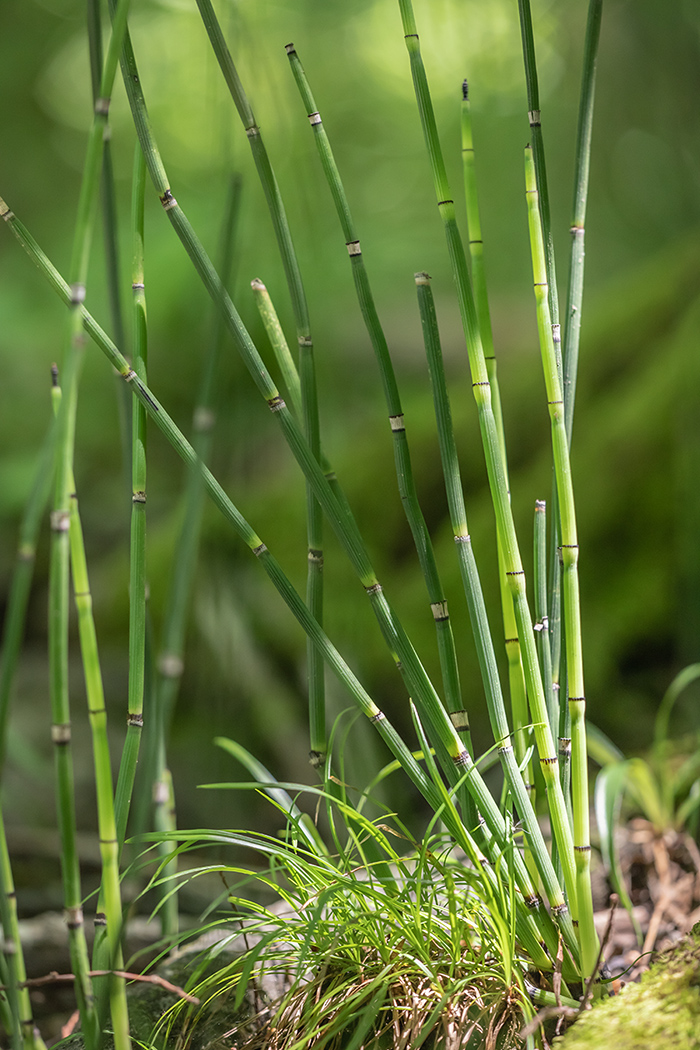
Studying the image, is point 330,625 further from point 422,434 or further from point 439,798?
point 439,798

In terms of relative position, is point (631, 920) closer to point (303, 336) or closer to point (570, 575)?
point (570, 575)

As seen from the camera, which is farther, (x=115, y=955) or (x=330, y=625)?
(x=330, y=625)

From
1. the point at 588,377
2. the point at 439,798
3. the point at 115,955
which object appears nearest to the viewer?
the point at 115,955

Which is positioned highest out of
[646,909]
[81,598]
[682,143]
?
[682,143]

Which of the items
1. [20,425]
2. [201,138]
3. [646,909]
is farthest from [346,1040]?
[201,138]

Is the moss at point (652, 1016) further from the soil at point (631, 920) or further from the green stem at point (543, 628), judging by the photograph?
the soil at point (631, 920)

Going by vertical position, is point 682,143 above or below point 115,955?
above

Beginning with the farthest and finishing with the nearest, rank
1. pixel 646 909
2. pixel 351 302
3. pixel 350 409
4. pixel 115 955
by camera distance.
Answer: pixel 351 302 → pixel 350 409 → pixel 646 909 → pixel 115 955

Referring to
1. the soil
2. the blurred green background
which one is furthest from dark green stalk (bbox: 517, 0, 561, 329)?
the soil
